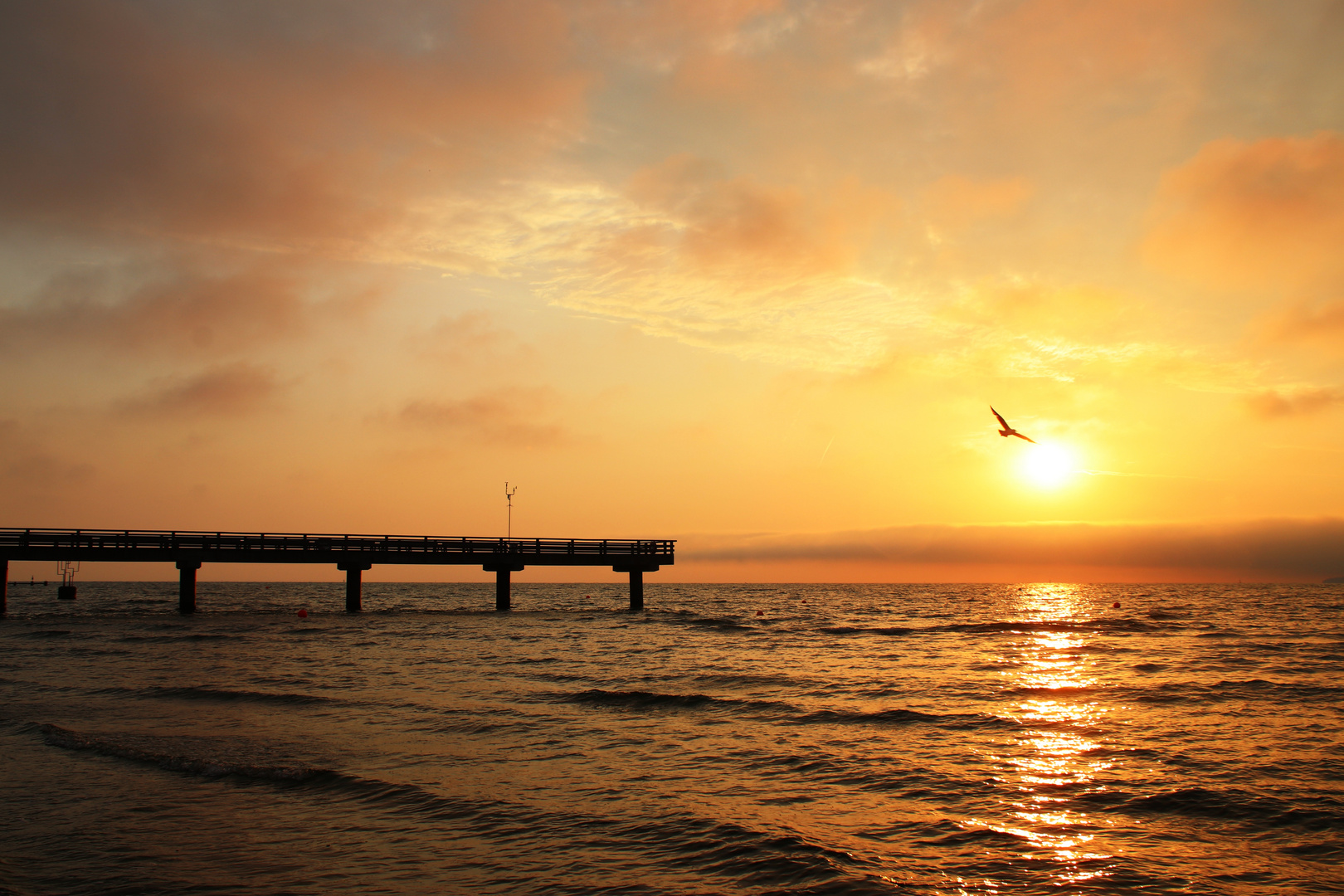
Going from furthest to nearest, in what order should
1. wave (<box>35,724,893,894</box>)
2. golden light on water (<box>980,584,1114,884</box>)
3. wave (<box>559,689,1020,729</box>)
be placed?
wave (<box>559,689,1020,729</box>) < golden light on water (<box>980,584,1114,884</box>) < wave (<box>35,724,893,894</box>)

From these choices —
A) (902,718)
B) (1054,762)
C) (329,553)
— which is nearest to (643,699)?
(902,718)

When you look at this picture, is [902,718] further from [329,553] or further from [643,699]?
[329,553]

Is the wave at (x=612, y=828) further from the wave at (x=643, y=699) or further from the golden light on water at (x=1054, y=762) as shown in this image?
the wave at (x=643, y=699)

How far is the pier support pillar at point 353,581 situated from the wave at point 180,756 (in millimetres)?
33912

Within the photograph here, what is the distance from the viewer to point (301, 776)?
12523mm

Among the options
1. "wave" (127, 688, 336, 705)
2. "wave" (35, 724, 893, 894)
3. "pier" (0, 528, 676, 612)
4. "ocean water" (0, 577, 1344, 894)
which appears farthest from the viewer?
"pier" (0, 528, 676, 612)

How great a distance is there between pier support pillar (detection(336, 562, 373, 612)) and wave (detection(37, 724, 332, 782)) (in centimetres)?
3391

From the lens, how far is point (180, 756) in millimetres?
13734

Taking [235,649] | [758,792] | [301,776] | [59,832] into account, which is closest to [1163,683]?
[758,792]

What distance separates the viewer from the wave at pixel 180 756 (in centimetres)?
1271

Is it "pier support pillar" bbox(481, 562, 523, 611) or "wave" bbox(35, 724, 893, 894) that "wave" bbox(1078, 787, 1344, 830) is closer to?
"wave" bbox(35, 724, 893, 894)

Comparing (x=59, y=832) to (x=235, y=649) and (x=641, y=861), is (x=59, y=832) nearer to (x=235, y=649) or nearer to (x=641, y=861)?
(x=641, y=861)

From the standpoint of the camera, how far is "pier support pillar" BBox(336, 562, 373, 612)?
4922cm

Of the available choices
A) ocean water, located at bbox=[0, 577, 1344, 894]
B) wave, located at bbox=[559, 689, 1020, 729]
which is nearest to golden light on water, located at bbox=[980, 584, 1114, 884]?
ocean water, located at bbox=[0, 577, 1344, 894]
